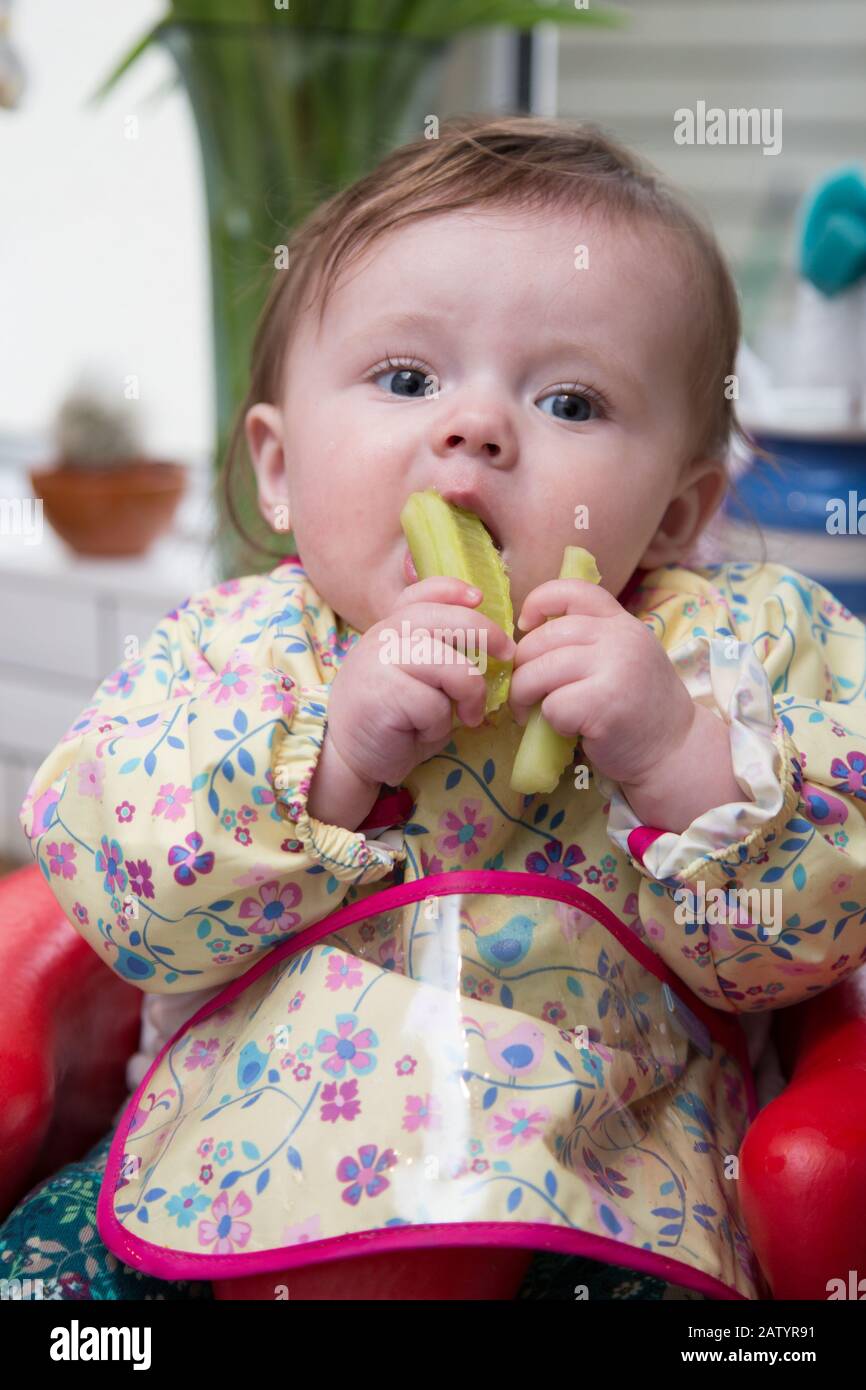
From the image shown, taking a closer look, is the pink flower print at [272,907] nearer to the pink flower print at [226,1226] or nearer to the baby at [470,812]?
the baby at [470,812]

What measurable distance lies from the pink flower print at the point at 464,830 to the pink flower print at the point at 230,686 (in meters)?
0.15

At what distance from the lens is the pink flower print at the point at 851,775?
85cm

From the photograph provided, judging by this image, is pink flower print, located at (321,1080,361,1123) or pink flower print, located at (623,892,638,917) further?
pink flower print, located at (623,892,638,917)

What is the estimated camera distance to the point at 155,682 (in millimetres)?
967

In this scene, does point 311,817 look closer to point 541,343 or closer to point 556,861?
point 556,861

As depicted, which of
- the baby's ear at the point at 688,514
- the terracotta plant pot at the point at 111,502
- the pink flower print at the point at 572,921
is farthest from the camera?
the terracotta plant pot at the point at 111,502

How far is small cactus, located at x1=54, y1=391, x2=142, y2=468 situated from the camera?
229cm

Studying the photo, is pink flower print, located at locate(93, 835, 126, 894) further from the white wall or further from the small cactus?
the white wall

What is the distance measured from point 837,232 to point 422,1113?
129 centimetres

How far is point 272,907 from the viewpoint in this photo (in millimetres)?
850

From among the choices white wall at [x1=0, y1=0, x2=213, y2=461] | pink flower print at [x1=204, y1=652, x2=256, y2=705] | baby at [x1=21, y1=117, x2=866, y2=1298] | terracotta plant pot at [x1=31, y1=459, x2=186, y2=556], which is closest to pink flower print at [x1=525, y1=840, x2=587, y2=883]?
baby at [x1=21, y1=117, x2=866, y2=1298]

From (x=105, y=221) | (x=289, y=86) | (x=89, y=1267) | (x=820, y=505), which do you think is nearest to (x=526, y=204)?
(x=89, y=1267)

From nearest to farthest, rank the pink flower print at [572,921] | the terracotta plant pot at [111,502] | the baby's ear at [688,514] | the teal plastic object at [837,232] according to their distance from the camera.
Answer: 1. the pink flower print at [572,921]
2. the baby's ear at [688,514]
3. the teal plastic object at [837,232]
4. the terracotta plant pot at [111,502]

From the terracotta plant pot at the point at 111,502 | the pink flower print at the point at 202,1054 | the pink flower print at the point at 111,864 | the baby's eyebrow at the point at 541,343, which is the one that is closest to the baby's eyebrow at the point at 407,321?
the baby's eyebrow at the point at 541,343
